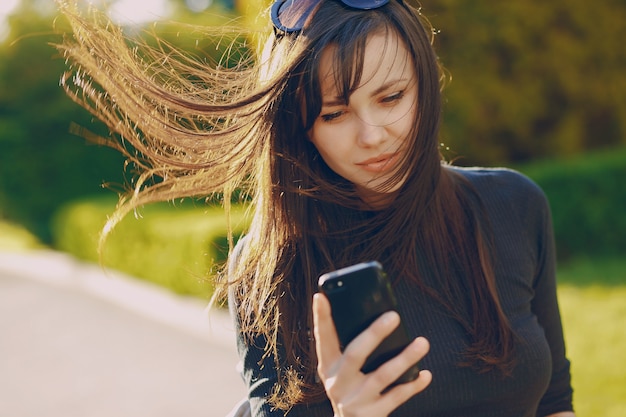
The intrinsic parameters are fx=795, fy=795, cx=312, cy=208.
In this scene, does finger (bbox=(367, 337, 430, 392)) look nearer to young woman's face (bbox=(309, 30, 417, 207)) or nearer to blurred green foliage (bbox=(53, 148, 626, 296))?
young woman's face (bbox=(309, 30, 417, 207))

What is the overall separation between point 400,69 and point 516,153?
8930 mm

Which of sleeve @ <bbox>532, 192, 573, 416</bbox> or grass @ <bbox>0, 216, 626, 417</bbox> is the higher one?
sleeve @ <bbox>532, 192, 573, 416</bbox>

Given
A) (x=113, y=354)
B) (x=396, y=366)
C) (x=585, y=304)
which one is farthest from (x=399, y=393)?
(x=113, y=354)

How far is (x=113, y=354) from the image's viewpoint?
745 centimetres

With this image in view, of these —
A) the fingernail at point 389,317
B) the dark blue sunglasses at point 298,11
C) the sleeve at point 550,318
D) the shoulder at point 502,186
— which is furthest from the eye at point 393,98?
the fingernail at point 389,317

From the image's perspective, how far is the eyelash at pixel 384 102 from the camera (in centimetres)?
186

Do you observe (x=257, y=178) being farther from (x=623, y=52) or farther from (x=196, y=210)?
(x=623, y=52)

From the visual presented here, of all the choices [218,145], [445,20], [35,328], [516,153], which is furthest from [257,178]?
[516,153]

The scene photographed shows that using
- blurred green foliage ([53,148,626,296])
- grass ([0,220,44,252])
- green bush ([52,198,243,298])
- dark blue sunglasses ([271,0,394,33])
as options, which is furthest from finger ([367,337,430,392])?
grass ([0,220,44,252])

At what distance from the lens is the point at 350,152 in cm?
186

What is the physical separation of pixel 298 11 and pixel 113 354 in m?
6.16

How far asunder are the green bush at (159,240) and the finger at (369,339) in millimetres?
5592

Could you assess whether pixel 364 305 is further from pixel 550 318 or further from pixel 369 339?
pixel 550 318

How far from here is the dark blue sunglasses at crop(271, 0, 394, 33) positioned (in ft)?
6.07
